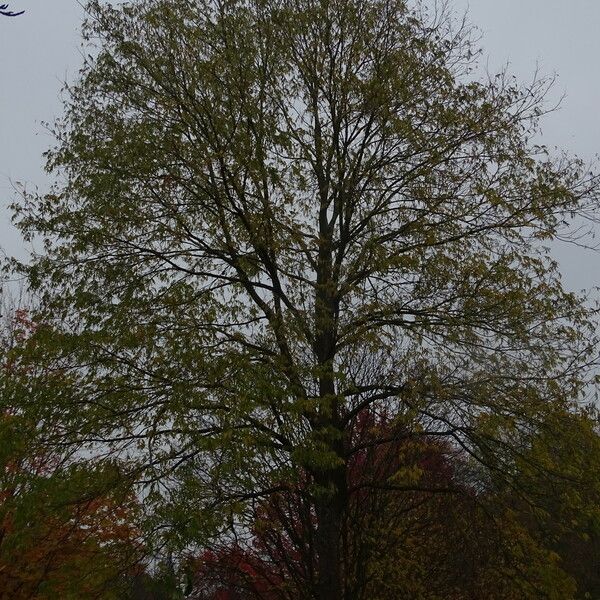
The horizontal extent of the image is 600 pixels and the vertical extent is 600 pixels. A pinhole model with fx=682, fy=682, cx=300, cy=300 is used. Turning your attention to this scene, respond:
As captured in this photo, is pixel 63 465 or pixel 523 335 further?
pixel 523 335

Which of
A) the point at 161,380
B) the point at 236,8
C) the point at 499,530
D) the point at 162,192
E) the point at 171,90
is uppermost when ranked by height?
the point at 236,8

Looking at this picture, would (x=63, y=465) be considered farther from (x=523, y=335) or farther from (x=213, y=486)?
(x=523, y=335)

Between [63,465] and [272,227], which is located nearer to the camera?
[63,465]

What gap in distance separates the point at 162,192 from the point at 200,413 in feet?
10.5

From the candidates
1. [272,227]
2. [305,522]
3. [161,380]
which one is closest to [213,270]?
[272,227]

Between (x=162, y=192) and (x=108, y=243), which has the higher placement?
(x=162, y=192)

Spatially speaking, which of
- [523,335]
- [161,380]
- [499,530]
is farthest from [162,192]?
[499,530]

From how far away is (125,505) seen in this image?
7.88 m

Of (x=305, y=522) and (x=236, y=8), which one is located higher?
(x=236, y=8)

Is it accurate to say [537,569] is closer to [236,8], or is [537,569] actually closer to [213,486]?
[213,486]

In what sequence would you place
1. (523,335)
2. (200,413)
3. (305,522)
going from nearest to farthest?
(200,413), (523,335), (305,522)

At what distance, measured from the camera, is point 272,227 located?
9023 mm

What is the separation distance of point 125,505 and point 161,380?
1483 mm

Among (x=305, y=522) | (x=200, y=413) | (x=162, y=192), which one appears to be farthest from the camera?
(x=305, y=522)
